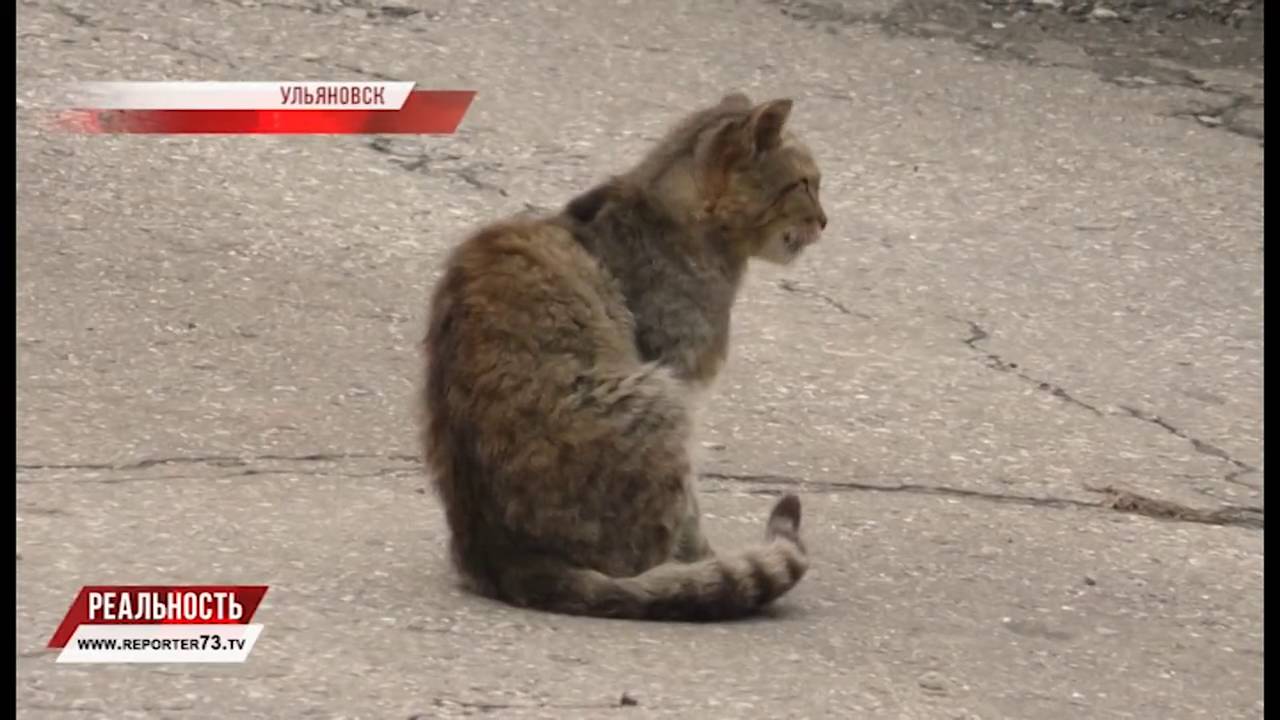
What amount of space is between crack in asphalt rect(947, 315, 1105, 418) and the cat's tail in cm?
214

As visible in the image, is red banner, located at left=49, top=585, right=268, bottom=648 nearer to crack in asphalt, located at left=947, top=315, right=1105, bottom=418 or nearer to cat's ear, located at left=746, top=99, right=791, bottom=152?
cat's ear, located at left=746, top=99, right=791, bottom=152

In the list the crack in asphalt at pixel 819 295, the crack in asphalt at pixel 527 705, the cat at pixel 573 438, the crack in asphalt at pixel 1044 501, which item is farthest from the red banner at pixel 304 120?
the crack in asphalt at pixel 527 705

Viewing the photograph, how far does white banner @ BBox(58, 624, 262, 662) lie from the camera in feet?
14.9

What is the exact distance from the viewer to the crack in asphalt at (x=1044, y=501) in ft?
20.0

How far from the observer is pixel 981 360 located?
709 cm

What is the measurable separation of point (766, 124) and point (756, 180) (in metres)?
0.14

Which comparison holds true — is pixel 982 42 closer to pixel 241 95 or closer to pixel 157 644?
pixel 241 95

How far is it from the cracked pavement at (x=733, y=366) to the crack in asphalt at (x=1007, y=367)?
18mm

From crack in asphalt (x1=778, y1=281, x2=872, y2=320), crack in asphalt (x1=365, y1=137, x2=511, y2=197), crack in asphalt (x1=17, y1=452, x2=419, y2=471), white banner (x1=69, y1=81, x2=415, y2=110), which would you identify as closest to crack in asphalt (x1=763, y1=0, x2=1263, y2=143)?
white banner (x1=69, y1=81, x2=415, y2=110)

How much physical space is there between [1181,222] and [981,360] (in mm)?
1564

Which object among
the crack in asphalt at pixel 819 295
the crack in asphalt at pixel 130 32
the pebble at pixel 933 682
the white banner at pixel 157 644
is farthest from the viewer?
the crack in asphalt at pixel 130 32

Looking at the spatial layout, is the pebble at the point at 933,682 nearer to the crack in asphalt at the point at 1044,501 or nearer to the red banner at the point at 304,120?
the crack in asphalt at the point at 1044,501

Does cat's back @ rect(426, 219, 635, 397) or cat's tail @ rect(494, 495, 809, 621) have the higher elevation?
cat's back @ rect(426, 219, 635, 397)

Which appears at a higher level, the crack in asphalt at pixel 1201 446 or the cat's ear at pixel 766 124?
the cat's ear at pixel 766 124
